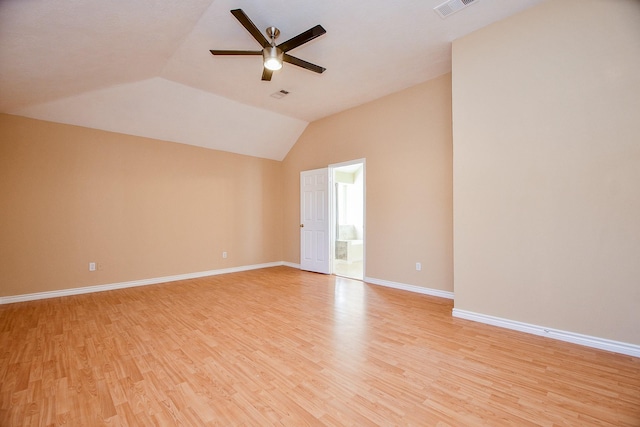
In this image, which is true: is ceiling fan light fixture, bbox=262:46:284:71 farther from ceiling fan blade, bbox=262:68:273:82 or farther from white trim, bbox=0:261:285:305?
white trim, bbox=0:261:285:305

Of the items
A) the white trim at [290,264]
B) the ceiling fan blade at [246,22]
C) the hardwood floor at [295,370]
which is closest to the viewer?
the hardwood floor at [295,370]

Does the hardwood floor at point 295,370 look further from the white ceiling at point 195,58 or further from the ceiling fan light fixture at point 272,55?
the ceiling fan light fixture at point 272,55

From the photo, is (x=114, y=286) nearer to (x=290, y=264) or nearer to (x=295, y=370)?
(x=290, y=264)

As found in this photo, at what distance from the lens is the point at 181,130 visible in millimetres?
4816

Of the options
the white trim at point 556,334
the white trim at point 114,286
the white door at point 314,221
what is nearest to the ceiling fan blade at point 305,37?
the white door at point 314,221

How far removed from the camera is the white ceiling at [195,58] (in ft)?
7.34

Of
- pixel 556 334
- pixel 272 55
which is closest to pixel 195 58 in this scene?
pixel 272 55

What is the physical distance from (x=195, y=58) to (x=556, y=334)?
4.95 meters

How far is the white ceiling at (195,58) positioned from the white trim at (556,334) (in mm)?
3144

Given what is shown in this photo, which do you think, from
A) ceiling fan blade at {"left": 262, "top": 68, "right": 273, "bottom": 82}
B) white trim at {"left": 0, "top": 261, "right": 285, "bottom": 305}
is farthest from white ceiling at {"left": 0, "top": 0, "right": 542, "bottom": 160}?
white trim at {"left": 0, "top": 261, "right": 285, "bottom": 305}

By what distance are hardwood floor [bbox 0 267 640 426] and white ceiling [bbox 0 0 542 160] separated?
8.40 feet

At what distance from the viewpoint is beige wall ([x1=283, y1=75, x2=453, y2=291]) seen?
12.6ft

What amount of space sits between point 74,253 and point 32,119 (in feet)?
6.54

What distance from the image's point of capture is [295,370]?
203 centimetres
